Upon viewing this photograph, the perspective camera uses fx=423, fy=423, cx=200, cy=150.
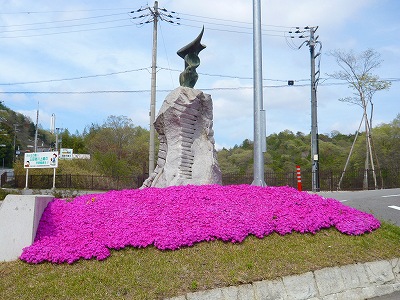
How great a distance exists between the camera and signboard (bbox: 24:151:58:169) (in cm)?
2620

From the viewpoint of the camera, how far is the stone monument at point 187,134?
10453 millimetres

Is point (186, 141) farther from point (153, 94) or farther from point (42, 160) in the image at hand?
point (42, 160)

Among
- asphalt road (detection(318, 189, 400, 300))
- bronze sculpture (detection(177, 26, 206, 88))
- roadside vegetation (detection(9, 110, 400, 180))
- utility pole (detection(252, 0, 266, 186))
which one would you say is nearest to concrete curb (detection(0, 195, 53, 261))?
utility pole (detection(252, 0, 266, 186))

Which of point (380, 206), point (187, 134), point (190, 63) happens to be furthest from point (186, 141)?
point (380, 206)

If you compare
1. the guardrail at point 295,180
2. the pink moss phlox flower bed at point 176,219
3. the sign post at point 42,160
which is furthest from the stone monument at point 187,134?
the sign post at point 42,160

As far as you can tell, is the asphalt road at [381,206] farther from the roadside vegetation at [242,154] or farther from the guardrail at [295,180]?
the roadside vegetation at [242,154]

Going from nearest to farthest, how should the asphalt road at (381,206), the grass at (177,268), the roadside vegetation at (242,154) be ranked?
1. the grass at (177,268)
2. the asphalt road at (381,206)
3. the roadside vegetation at (242,154)

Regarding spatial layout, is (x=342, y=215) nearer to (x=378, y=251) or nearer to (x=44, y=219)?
(x=378, y=251)

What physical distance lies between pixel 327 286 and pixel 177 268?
82.3 inches

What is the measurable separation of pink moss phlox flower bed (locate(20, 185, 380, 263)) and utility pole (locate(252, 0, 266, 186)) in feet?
2.22

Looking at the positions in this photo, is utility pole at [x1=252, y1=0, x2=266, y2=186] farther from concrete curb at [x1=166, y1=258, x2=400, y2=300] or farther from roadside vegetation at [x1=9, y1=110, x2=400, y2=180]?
roadside vegetation at [x1=9, y1=110, x2=400, y2=180]

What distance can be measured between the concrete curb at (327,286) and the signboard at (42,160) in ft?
74.7

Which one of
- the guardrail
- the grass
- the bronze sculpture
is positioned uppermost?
the bronze sculpture

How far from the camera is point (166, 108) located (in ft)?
34.6
